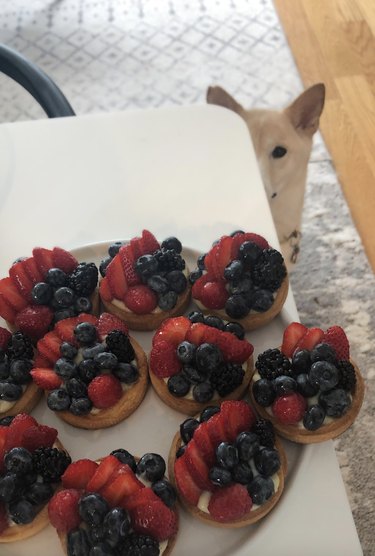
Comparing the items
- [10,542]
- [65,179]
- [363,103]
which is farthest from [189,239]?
[363,103]

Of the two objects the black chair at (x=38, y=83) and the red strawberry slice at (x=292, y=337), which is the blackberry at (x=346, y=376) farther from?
the black chair at (x=38, y=83)

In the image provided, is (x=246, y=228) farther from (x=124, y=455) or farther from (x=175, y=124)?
(x=124, y=455)

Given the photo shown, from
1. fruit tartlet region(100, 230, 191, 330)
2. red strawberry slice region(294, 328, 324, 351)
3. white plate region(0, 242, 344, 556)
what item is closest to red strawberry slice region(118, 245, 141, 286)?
fruit tartlet region(100, 230, 191, 330)

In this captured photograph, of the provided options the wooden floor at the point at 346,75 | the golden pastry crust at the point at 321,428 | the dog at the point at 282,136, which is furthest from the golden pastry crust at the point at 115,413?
the wooden floor at the point at 346,75

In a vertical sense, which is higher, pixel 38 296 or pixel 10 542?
pixel 38 296

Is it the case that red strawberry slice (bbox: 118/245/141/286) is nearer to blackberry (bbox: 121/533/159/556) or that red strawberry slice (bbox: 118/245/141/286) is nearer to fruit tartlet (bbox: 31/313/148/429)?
fruit tartlet (bbox: 31/313/148/429)

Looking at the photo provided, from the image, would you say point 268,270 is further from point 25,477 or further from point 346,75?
point 346,75

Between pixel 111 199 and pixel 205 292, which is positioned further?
pixel 111 199

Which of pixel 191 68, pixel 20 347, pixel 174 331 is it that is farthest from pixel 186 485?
pixel 191 68
